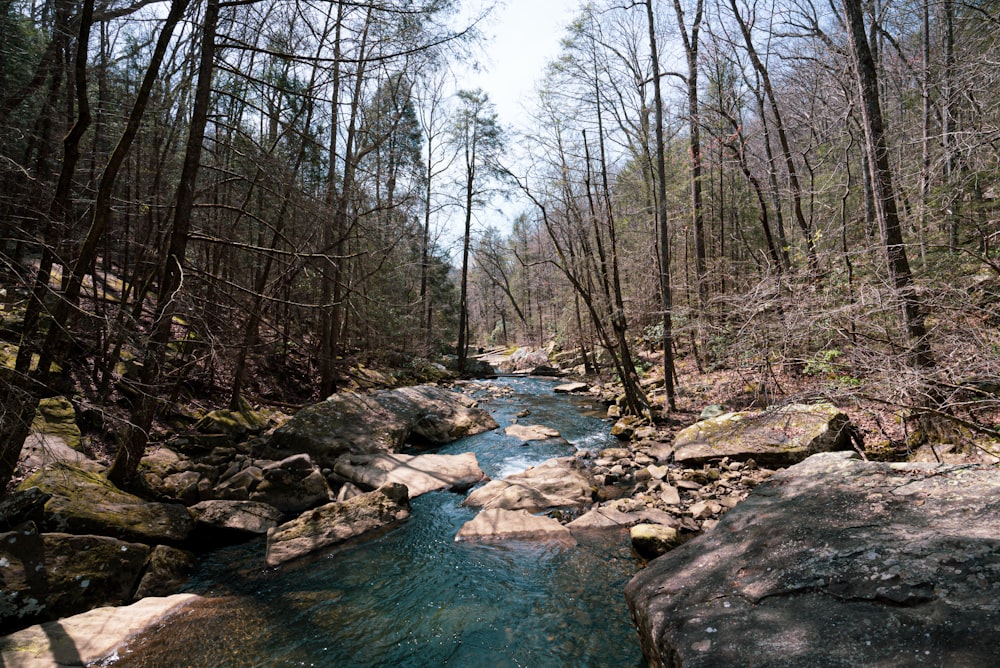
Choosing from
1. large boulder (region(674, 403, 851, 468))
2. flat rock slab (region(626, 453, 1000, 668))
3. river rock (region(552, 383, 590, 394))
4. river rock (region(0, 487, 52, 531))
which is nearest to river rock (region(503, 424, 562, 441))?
large boulder (region(674, 403, 851, 468))

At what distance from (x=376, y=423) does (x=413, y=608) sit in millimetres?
4633

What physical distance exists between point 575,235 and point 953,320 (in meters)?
9.32

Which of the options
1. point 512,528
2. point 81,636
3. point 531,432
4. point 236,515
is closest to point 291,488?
point 236,515

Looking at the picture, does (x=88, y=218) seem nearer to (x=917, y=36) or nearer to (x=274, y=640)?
(x=274, y=640)

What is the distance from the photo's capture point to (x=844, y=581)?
2.51m

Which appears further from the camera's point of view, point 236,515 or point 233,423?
point 233,423

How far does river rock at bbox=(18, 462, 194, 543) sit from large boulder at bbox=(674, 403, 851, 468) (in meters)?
6.44

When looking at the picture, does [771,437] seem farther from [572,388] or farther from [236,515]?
[572,388]

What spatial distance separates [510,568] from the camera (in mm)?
4328

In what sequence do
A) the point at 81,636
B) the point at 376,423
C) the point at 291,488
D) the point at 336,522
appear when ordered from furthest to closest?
the point at 376,423
the point at 291,488
the point at 336,522
the point at 81,636

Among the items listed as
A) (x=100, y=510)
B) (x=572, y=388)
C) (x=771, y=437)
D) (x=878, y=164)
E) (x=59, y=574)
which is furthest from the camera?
(x=572, y=388)

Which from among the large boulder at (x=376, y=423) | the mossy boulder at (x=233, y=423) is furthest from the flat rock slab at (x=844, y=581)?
the mossy boulder at (x=233, y=423)

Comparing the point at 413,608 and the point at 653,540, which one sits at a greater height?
the point at 653,540

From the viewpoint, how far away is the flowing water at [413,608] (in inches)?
122
